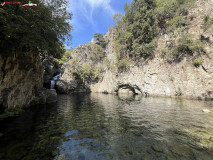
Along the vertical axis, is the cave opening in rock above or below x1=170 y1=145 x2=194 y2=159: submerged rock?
above

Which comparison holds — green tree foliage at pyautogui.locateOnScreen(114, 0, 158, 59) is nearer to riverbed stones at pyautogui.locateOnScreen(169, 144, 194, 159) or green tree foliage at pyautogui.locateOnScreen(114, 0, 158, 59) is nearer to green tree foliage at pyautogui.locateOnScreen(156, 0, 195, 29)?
green tree foliage at pyautogui.locateOnScreen(156, 0, 195, 29)

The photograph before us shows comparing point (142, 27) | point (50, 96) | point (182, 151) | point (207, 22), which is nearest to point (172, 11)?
point (142, 27)

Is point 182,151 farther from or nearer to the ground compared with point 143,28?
nearer to the ground

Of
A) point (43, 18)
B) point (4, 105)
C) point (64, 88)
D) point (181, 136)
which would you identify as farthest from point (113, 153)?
point (64, 88)

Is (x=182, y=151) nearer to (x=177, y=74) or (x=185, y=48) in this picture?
(x=177, y=74)

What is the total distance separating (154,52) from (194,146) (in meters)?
31.2

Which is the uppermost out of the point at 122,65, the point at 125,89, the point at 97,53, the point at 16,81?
the point at 97,53

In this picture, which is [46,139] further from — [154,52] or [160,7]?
[160,7]

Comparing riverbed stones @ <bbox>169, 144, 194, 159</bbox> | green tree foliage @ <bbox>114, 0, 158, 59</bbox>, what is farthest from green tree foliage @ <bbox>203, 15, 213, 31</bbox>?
riverbed stones @ <bbox>169, 144, 194, 159</bbox>

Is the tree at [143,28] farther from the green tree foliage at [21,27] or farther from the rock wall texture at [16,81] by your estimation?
the rock wall texture at [16,81]

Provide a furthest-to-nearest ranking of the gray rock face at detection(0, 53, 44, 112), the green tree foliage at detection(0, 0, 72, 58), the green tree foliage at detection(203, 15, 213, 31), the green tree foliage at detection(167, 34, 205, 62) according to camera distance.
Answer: the green tree foliage at detection(167, 34, 205, 62)
the green tree foliage at detection(203, 15, 213, 31)
the gray rock face at detection(0, 53, 44, 112)
the green tree foliage at detection(0, 0, 72, 58)

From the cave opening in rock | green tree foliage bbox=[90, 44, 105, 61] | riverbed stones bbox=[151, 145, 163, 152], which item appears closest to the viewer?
riverbed stones bbox=[151, 145, 163, 152]

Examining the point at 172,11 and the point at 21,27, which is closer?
the point at 21,27

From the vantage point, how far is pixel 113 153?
477 centimetres
